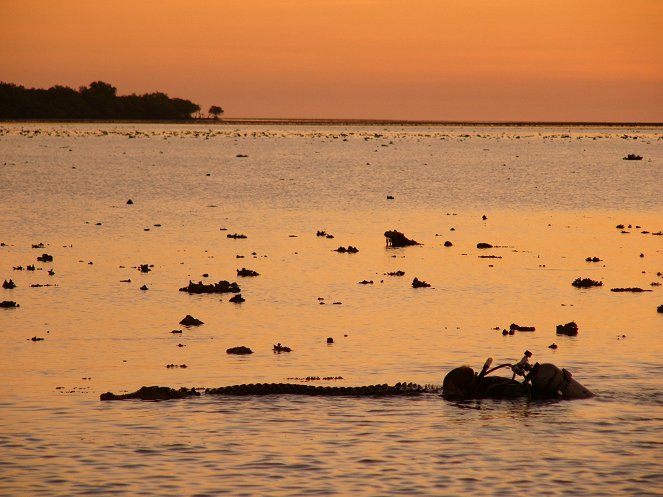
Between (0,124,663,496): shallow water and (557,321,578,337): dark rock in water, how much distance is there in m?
0.29

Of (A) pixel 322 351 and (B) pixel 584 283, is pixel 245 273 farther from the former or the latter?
(A) pixel 322 351

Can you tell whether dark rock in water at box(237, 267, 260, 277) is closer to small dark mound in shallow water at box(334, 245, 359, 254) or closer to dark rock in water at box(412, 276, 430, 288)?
dark rock in water at box(412, 276, 430, 288)

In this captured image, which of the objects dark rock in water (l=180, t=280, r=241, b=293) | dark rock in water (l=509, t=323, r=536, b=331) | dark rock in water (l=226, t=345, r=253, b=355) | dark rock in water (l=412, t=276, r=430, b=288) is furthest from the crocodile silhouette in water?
dark rock in water (l=412, t=276, r=430, b=288)

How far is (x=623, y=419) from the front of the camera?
20359 mm

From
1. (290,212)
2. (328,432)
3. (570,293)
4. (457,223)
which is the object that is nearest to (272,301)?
(570,293)

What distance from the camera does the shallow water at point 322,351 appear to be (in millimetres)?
17156

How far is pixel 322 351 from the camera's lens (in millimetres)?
26281

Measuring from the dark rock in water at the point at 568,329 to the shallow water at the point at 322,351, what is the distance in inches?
11.5

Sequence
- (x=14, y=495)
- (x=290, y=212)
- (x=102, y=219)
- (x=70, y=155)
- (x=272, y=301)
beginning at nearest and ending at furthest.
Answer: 1. (x=14, y=495)
2. (x=272, y=301)
3. (x=102, y=219)
4. (x=290, y=212)
5. (x=70, y=155)

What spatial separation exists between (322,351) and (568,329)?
6.55 m

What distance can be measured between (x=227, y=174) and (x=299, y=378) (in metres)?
99.4

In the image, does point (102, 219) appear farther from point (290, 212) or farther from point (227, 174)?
point (227, 174)

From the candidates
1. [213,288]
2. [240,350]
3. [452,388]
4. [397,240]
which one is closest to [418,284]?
[213,288]

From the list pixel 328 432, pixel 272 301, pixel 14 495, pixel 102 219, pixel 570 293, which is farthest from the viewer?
pixel 102 219
